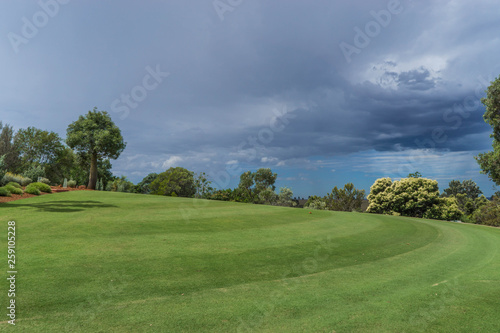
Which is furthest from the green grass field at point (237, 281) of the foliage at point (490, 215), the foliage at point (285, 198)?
the foliage at point (285, 198)

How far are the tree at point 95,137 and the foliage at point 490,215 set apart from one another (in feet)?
139

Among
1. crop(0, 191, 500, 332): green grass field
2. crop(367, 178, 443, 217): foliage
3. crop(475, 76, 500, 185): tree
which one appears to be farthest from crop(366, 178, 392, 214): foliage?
crop(0, 191, 500, 332): green grass field

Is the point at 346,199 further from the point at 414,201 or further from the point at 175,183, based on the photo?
the point at 175,183

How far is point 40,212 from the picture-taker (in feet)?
43.1

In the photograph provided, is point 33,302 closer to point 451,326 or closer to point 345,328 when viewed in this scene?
point 345,328

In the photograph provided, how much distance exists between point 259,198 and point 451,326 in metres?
43.4

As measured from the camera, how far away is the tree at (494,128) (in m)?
22.1

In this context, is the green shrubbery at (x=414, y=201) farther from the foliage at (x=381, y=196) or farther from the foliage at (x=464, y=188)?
the foliage at (x=464, y=188)

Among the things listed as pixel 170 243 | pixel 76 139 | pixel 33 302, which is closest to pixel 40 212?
pixel 170 243

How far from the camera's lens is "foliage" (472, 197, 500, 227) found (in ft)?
78.9

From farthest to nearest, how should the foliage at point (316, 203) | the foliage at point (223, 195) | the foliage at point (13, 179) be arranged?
1. the foliage at point (223, 195)
2. the foliage at point (316, 203)
3. the foliage at point (13, 179)

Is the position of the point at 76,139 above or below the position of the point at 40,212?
above

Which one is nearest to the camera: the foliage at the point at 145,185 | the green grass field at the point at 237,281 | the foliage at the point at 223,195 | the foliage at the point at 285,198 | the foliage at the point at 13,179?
the green grass field at the point at 237,281

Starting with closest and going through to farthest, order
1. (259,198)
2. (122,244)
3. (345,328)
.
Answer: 1. (345,328)
2. (122,244)
3. (259,198)
